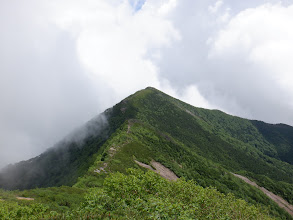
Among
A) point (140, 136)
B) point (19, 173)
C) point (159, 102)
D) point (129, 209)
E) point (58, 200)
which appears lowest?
point (19, 173)

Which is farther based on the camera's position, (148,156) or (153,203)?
(148,156)

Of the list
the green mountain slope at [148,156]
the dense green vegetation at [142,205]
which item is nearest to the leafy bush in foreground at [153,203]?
the dense green vegetation at [142,205]

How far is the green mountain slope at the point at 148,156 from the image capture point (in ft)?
164

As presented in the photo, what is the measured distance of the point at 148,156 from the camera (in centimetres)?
5644

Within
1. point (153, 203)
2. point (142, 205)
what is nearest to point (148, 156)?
point (142, 205)

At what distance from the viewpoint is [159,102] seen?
515ft

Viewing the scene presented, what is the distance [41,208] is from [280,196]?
99.0 m

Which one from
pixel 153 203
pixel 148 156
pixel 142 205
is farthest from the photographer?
pixel 148 156

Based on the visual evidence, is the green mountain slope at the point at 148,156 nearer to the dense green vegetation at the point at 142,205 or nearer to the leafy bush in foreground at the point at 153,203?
the dense green vegetation at the point at 142,205

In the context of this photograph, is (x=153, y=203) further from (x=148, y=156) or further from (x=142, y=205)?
(x=148, y=156)

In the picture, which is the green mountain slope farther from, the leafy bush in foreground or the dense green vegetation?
the leafy bush in foreground

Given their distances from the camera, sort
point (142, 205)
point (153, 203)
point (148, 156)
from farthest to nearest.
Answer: point (148, 156), point (142, 205), point (153, 203)

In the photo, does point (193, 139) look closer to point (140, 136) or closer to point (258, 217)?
point (140, 136)

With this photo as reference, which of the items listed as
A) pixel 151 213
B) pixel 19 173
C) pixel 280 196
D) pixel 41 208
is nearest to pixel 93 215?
pixel 151 213
